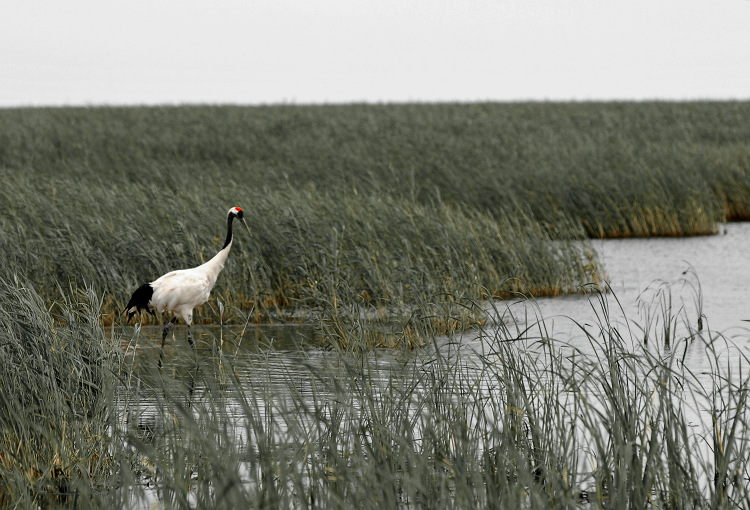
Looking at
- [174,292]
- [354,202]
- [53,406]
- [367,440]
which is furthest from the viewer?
[354,202]

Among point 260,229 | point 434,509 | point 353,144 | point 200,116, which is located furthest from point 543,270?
point 200,116

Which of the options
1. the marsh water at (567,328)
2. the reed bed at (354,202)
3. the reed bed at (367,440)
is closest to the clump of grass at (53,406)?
the reed bed at (367,440)

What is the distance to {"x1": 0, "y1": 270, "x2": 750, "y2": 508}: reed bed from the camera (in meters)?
3.22

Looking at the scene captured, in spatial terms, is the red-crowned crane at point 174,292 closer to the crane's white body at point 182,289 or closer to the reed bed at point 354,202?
the crane's white body at point 182,289

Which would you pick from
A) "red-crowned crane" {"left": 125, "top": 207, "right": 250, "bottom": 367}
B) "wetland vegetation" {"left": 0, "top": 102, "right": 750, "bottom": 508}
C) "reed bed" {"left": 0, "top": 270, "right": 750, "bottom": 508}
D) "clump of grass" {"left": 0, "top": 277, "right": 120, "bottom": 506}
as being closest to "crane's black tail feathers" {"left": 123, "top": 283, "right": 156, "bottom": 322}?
"red-crowned crane" {"left": 125, "top": 207, "right": 250, "bottom": 367}

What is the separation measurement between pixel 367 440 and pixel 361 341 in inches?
38.5

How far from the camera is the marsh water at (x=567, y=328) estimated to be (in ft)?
16.4

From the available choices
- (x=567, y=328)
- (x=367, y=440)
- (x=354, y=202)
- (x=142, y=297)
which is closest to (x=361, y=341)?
(x=367, y=440)

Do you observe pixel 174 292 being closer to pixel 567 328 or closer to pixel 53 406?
pixel 53 406

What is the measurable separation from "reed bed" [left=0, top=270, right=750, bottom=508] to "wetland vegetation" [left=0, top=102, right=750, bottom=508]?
24mm

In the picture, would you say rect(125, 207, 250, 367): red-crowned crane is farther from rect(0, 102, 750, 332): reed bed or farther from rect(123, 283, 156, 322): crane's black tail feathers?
rect(0, 102, 750, 332): reed bed

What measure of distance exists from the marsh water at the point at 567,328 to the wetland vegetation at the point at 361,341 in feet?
0.36

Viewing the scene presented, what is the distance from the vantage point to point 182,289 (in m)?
7.43

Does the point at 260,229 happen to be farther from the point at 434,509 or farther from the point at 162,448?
the point at 434,509
